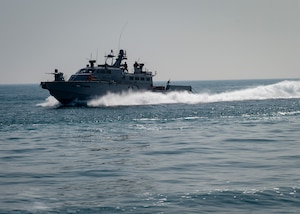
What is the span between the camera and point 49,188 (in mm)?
18984

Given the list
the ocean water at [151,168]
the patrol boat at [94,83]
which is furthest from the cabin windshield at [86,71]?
the ocean water at [151,168]

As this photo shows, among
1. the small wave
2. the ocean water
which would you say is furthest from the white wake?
the ocean water

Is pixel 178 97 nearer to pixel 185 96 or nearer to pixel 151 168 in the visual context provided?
pixel 185 96

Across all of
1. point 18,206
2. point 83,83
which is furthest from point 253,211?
point 83,83

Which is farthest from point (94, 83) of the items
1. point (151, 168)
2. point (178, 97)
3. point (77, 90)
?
point (151, 168)

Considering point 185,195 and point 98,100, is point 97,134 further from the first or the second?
point 98,100

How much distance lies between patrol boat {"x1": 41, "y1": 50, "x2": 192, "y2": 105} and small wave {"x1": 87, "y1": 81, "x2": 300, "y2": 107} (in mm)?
1129

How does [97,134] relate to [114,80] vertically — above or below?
below

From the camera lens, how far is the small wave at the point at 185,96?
77.1 meters

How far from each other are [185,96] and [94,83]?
26.1 m

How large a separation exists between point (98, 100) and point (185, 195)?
193 ft

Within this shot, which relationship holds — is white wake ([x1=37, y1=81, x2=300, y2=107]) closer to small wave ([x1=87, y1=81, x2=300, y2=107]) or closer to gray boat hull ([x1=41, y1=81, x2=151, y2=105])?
small wave ([x1=87, y1=81, x2=300, y2=107])

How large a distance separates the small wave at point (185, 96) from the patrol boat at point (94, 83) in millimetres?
1129

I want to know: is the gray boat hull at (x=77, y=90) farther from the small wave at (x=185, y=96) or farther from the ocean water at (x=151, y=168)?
the ocean water at (x=151, y=168)
